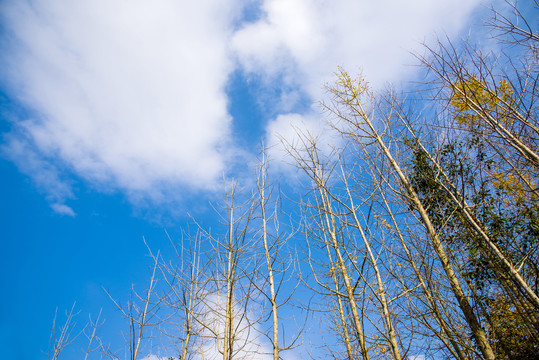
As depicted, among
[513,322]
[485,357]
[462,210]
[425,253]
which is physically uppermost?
[462,210]

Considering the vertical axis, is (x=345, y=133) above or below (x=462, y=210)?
above

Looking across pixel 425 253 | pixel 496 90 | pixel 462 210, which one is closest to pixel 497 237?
pixel 462 210

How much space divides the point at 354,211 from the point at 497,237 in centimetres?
433

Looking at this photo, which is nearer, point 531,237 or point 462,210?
point 462,210

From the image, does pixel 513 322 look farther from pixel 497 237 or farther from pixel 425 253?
pixel 425 253

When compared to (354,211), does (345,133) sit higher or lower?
higher

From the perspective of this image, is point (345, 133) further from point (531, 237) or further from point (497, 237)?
point (531, 237)

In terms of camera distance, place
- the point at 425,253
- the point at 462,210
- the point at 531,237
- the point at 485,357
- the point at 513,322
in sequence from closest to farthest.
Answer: the point at 485,357, the point at 425,253, the point at 462,210, the point at 531,237, the point at 513,322

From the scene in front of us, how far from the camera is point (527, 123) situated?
2.90 metres

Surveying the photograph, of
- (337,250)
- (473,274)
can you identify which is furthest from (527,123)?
(473,274)

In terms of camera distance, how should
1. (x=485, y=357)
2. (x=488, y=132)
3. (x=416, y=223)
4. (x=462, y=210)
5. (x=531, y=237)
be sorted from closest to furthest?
(x=485, y=357) → (x=488, y=132) → (x=462, y=210) → (x=416, y=223) → (x=531, y=237)

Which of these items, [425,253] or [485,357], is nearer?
[485,357]

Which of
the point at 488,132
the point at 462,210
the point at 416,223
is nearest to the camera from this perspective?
the point at 488,132

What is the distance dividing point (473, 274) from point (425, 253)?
398 cm
